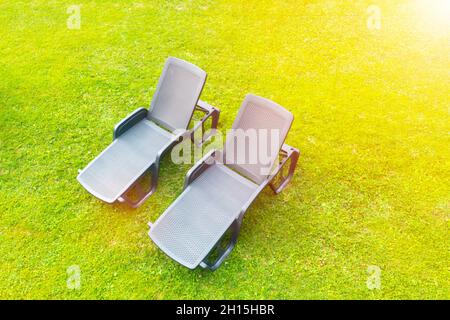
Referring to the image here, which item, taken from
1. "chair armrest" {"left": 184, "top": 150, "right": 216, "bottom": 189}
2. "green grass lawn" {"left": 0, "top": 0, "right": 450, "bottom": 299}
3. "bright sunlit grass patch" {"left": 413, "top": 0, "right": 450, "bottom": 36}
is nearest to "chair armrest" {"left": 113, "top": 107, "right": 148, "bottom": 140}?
"green grass lawn" {"left": 0, "top": 0, "right": 450, "bottom": 299}

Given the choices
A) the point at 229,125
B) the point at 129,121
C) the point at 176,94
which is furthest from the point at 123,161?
the point at 229,125

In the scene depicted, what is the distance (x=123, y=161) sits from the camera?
4.96 m

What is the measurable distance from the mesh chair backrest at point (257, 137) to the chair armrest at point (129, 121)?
1.36 meters

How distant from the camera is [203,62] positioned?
6742mm

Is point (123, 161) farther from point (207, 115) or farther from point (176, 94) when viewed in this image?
point (207, 115)

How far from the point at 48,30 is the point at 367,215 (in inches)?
259

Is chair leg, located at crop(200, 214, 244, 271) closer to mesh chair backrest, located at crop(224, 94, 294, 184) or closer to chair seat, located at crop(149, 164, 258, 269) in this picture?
chair seat, located at crop(149, 164, 258, 269)

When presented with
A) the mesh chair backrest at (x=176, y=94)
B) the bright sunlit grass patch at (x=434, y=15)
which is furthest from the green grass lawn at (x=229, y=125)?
the mesh chair backrest at (x=176, y=94)

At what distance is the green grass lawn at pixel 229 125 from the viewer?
4391 millimetres

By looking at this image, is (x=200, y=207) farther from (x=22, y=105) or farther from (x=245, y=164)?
(x=22, y=105)

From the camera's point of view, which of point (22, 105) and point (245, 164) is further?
point (22, 105)

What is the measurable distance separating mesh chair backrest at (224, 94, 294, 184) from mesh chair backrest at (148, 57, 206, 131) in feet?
2.36

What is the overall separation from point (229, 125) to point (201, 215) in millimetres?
1839
